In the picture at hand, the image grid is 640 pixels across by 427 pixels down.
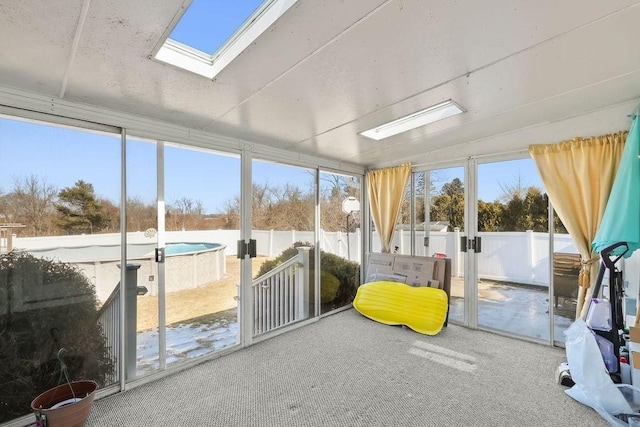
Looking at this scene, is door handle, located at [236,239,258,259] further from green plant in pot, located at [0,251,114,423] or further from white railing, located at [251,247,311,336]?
green plant in pot, located at [0,251,114,423]

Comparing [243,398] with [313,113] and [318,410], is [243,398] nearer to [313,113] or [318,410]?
[318,410]

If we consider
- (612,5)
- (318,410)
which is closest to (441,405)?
(318,410)

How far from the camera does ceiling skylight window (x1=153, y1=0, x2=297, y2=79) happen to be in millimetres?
1292

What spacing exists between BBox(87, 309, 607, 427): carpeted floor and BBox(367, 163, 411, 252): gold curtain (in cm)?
158

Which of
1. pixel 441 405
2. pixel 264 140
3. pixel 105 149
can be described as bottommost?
pixel 441 405

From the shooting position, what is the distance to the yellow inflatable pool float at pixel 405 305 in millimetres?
3355

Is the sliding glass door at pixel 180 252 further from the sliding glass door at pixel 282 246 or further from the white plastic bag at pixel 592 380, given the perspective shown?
the white plastic bag at pixel 592 380

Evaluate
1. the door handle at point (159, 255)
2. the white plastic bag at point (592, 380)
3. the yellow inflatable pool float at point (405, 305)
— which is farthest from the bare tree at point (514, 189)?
the door handle at point (159, 255)

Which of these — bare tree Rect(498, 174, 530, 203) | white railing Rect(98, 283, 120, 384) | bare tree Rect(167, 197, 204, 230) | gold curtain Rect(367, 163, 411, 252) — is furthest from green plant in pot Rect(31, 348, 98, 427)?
bare tree Rect(498, 174, 530, 203)

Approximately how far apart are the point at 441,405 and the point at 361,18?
8.01ft

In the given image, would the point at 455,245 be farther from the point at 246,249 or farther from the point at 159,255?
the point at 159,255

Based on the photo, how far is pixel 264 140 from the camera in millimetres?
3125

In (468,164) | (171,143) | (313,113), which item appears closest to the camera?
(313,113)

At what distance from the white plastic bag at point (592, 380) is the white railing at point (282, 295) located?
2653mm
